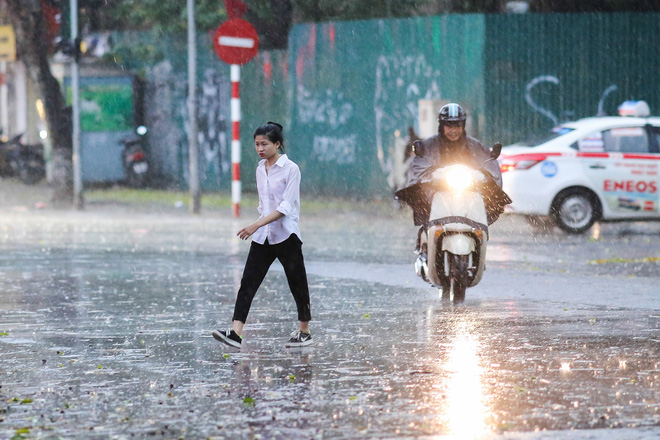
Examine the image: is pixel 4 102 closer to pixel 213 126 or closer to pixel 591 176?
pixel 213 126

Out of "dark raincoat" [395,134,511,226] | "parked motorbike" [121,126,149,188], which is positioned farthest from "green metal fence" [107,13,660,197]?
"dark raincoat" [395,134,511,226]

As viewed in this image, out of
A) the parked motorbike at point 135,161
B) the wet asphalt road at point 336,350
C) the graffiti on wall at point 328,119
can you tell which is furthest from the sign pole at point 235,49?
the parked motorbike at point 135,161

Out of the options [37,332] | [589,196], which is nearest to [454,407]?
[37,332]

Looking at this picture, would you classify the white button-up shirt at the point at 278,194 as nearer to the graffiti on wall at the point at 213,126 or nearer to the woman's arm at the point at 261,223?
the woman's arm at the point at 261,223

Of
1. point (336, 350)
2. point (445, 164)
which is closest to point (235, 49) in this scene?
point (445, 164)

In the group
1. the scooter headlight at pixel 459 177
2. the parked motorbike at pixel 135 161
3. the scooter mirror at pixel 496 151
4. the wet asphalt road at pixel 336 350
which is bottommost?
the wet asphalt road at pixel 336 350

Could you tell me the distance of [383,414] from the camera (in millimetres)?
6754

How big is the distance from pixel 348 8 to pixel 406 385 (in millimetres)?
21223

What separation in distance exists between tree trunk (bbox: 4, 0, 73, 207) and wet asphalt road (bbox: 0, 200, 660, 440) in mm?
8931

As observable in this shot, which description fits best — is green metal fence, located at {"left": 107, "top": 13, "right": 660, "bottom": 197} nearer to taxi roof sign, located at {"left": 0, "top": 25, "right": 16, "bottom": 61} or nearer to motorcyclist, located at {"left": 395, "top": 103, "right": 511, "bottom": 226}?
taxi roof sign, located at {"left": 0, "top": 25, "right": 16, "bottom": 61}

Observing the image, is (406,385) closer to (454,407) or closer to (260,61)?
(454,407)

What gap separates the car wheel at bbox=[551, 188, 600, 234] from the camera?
1834cm

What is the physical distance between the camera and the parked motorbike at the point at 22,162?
34.3m

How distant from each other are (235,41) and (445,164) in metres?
11.5
